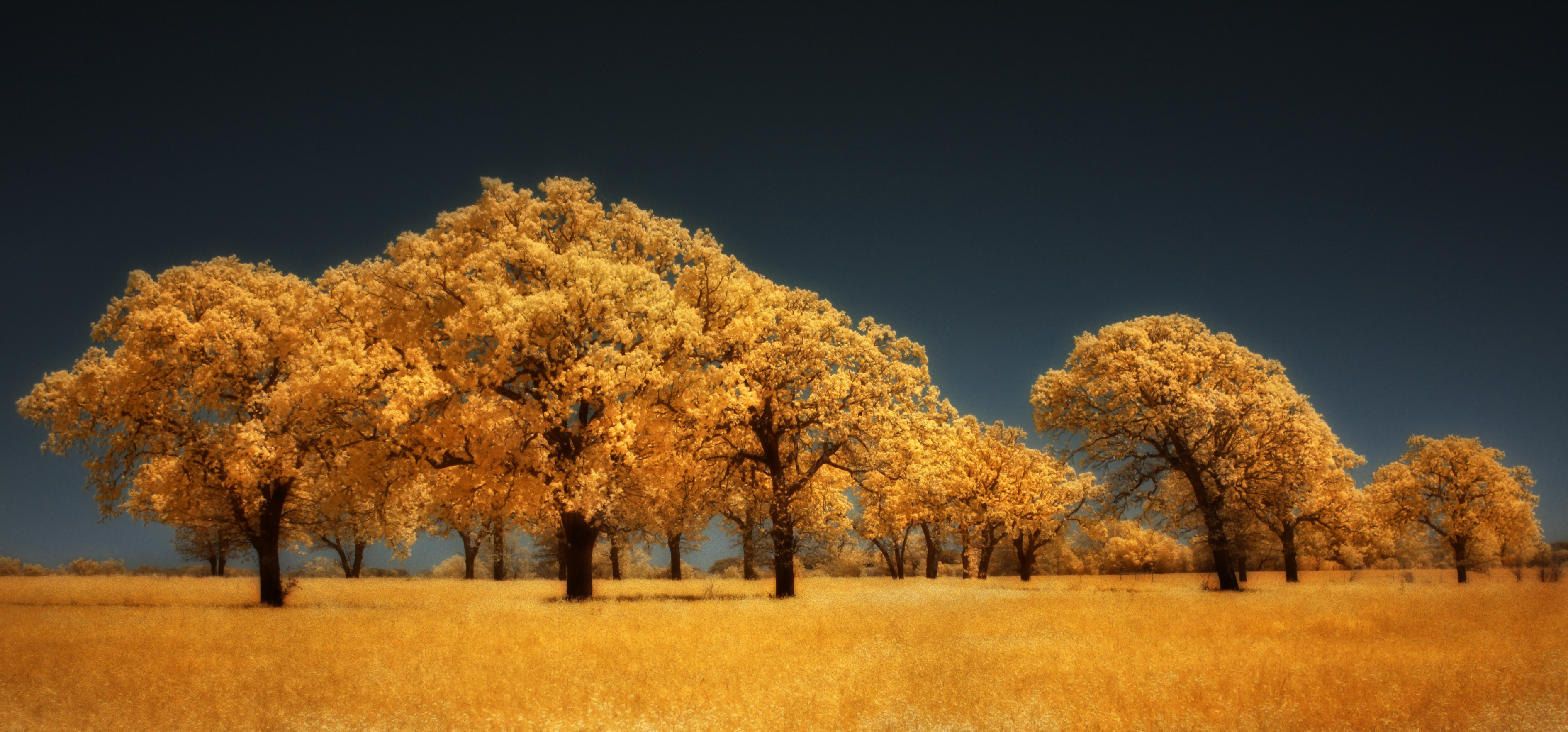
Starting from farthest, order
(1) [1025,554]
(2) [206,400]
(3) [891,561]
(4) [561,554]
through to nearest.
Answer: (3) [891,561], (1) [1025,554], (4) [561,554], (2) [206,400]

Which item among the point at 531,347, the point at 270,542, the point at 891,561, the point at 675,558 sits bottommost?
the point at 891,561

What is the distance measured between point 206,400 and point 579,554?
41.8ft

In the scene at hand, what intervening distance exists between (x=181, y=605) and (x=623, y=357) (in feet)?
56.4

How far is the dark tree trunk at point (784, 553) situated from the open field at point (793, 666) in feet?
13.1

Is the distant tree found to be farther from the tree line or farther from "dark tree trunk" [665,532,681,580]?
"dark tree trunk" [665,532,681,580]

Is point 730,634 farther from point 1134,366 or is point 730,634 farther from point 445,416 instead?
point 1134,366

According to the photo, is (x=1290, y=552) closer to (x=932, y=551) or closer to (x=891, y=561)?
(x=932, y=551)

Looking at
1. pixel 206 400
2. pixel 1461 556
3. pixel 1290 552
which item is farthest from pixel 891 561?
pixel 206 400

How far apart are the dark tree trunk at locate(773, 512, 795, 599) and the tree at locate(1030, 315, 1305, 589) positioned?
12490mm

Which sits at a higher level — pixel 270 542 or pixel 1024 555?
pixel 270 542

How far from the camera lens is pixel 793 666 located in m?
11.4

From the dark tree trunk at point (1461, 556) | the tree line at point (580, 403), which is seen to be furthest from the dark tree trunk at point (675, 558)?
the dark tree trunk at point (1461, 556)

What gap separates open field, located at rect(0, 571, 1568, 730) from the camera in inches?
342

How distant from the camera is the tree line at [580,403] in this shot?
2038 cm
